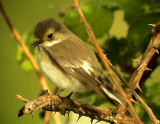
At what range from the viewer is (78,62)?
263 cm

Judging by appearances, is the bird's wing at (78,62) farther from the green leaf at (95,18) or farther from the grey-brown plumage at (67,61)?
the green leaf at (95,18)

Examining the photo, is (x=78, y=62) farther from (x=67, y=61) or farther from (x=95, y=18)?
(x=95, y=18)

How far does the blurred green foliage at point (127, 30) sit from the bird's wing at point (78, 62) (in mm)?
147

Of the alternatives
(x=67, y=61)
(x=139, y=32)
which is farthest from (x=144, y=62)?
(x=67, y=61)

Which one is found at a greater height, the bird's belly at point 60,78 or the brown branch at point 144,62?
the bird's belly at point 60,78

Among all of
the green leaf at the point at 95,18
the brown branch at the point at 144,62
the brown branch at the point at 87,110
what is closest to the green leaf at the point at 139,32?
the green leaf at the point at 95,18

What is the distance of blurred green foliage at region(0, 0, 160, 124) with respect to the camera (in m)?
2.61

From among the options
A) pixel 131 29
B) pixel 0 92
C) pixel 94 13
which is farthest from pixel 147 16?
pixel 0 92

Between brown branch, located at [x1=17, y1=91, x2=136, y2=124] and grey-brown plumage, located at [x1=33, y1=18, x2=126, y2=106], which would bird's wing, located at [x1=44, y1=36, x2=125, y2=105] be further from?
brown branch, located at [x1=17, y1=91, x2=136, y2=124]

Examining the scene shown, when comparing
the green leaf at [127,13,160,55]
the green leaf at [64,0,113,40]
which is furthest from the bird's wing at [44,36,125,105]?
the green leaf at [127,13,160,55]

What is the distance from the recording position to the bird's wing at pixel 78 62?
2389 millimetres

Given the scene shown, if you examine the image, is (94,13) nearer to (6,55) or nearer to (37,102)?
(37,102)

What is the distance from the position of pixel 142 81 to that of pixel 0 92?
241 centimetres

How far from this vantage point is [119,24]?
3188mm
